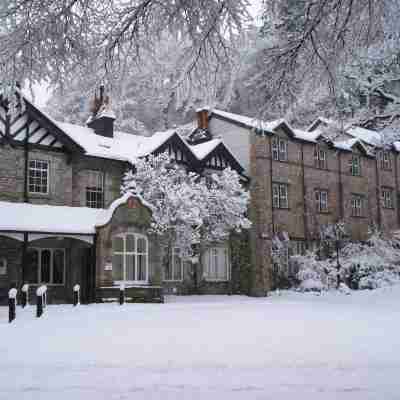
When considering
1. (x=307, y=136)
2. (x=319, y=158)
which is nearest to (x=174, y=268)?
(x=307, y=136)

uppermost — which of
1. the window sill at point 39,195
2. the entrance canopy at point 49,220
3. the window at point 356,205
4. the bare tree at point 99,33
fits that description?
the window at point 356,205

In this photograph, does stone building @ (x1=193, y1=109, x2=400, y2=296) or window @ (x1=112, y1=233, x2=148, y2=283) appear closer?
window @ (x1=112, y1=233, x2=148, y2=283)

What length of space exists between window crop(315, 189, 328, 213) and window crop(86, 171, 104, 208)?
1296cm

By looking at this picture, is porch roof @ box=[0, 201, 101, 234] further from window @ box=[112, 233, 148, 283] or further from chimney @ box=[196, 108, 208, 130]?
chimney @ box=[196, 108, 208, 130]

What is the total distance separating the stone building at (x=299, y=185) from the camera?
29.6m

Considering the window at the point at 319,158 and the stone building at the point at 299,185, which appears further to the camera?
the window at the point at 319,158

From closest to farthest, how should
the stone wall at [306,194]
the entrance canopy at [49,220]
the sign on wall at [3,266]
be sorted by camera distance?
the entrance canopy at [49,220] < the sign on wall at [3,266] < the stone wall at [306,194]

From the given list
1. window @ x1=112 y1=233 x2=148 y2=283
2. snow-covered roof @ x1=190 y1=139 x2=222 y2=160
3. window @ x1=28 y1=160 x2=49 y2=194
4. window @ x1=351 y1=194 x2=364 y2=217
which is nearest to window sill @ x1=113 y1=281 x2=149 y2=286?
window @ x1=112 y1=233 x2=148 y2=283

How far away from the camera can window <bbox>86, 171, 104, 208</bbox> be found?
82.7 ft

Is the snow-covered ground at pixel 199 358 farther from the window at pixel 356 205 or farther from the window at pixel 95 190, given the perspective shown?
the window at pixel 356 205

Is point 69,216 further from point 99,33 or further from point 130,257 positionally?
point 99,33

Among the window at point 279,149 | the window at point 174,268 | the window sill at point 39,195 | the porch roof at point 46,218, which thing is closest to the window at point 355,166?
the window at point 279,149

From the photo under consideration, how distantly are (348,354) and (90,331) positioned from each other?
5.51 m

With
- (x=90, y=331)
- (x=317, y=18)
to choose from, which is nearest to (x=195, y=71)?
(x=317, y=18)
